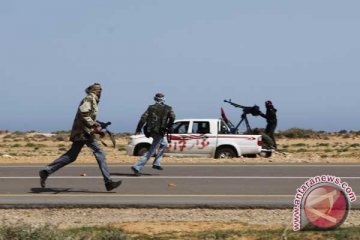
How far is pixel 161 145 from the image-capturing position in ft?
53.1

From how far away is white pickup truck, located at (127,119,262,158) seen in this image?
23031mm

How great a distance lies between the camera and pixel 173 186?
1459 cm

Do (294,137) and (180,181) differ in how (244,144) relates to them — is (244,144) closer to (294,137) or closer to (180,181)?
(180,181)

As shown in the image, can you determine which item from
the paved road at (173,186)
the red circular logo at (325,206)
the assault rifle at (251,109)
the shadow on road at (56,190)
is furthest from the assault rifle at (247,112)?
the red circular logo at (325,206)

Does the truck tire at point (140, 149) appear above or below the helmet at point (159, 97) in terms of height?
below

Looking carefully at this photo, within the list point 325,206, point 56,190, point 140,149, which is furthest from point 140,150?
point 325,206

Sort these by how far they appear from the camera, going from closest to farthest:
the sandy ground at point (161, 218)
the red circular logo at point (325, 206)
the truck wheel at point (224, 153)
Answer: the red circular logo at point (325, 206) → the sandy ground at point (161, 218) → the truck wheel at point (224, 153)

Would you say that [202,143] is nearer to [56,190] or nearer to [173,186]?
[173,186]

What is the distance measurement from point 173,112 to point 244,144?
7.58 meters

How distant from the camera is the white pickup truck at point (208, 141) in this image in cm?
2303

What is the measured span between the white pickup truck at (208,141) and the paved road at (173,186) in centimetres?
420

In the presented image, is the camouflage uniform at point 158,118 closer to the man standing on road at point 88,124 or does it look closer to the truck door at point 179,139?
the man standing on road at point 88,124
